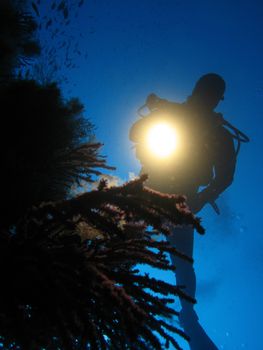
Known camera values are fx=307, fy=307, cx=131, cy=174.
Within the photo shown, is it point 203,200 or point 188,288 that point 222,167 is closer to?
point 203,200

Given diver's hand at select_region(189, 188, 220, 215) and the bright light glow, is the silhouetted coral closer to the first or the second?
diver's hand at select_region(189, 188, 220, 215)

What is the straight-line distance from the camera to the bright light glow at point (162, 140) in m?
8.75

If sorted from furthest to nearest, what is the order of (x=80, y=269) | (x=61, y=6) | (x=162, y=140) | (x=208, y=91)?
(x=208, y=91) → (x=162, y=140) → (x=61, y=6) → (x=80, y=269)

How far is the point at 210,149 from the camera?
9.05 m

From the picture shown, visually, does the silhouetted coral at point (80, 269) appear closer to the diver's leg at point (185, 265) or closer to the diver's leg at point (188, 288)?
the diver's leg at point (188, 288)

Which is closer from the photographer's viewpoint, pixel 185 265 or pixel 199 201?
pixel 185 265

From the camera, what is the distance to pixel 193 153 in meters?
8.90

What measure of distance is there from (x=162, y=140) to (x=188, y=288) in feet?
13.4

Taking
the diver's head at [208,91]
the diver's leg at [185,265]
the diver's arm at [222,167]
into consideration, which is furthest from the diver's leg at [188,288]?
the diver's head at [208,91]

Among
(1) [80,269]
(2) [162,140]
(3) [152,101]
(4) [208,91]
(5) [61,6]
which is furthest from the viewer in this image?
(3) [152,101]

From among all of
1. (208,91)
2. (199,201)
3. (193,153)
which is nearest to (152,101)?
(208,91)

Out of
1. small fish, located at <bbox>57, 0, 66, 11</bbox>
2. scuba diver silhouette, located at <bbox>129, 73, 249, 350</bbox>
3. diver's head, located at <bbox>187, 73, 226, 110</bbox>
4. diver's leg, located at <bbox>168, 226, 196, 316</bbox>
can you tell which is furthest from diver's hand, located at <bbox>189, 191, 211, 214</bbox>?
small fish, located at <bbox>57, 0, 66, 11</bbox>

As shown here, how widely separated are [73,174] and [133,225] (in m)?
1.10

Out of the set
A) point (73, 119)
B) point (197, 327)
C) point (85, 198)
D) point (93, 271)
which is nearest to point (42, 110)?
point (73, 119)
